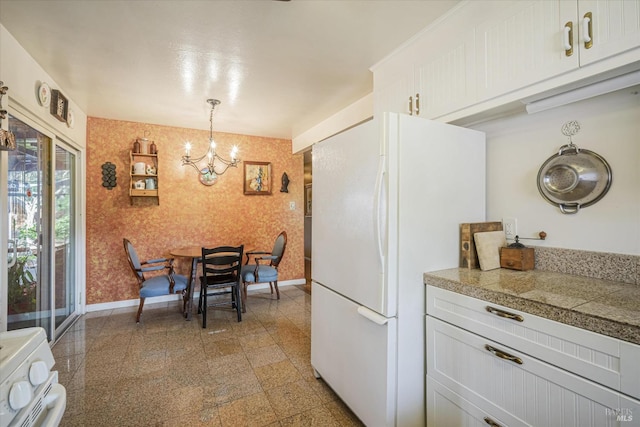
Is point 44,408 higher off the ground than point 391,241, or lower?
lower

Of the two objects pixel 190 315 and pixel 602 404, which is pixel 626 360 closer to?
pixel 602 404

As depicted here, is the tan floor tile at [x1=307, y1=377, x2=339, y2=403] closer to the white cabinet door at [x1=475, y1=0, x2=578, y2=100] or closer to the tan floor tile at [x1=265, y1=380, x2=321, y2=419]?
the tan floor tile at [x1=265, y1=380, x2=321, y2=419]

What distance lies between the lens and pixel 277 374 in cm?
224

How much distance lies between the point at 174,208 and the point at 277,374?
2.85m

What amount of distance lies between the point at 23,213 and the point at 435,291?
3054 mm

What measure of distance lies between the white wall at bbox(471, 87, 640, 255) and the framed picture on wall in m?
3.33

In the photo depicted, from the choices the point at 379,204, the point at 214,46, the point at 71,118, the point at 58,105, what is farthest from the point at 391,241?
the point at 71,118

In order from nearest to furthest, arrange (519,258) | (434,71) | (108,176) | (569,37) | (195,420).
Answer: (569,37)
(519,258)
(195,420)
(434,71)
(108,176)

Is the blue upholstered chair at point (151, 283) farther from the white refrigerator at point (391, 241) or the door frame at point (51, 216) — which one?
the white refrigerator at point (391, 241)

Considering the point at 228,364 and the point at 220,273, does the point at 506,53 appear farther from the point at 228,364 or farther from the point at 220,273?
the point at 220,273

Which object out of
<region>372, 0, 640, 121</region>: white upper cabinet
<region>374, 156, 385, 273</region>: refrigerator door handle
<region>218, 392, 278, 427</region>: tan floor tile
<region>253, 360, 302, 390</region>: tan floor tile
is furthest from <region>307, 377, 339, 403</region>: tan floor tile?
<region>372, 0, 640, 121</region>: white upper cabinet

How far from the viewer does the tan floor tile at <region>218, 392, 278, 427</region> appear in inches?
68.0

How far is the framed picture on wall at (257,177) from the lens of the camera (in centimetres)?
453

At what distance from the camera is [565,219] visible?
5.19ft
